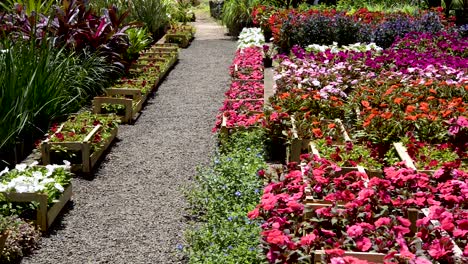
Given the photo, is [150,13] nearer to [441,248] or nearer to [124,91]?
[124,91]

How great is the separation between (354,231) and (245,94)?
4958 mm

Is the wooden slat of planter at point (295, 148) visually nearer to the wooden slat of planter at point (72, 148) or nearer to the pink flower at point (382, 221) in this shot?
the wooden slat of planter at point (72, 148)

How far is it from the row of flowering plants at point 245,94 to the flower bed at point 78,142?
113 centimetres

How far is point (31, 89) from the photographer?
610cm

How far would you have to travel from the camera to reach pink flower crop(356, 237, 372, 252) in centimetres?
324

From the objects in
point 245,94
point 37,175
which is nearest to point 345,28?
point 245,94

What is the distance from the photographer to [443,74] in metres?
7.38

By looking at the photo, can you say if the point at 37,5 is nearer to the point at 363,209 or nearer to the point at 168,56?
the point at 168,56

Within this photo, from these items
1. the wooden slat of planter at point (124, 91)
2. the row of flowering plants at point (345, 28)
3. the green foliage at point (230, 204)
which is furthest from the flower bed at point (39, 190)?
the row of flowering plants at point (345, 28)

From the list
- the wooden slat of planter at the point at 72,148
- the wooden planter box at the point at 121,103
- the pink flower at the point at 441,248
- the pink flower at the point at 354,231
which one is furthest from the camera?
the wooden planter box at the point at 121,103

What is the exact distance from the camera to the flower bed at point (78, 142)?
575 centimetres

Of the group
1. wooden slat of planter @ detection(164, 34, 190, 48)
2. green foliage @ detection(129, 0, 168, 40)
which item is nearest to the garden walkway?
wooden slat of planter @ detection(164, 34, 190, 48)

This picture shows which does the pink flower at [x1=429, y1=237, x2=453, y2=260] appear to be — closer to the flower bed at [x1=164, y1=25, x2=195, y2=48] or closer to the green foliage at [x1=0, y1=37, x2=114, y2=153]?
the green foliage at [x1=0, y1=37, x2=114, y2=153]

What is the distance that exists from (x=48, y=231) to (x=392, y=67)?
16.3 feet
